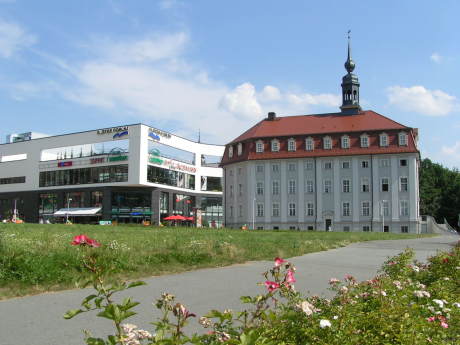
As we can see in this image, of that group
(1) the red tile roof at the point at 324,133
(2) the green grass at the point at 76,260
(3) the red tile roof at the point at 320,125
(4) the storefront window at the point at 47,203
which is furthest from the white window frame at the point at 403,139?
(4) the storefront window at the point at 47,203

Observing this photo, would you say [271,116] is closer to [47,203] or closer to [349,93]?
[349,93]

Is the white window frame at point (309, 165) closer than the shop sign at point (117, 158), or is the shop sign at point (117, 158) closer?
the white window frame at point (309, 165)

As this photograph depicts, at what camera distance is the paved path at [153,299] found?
646 centimetres

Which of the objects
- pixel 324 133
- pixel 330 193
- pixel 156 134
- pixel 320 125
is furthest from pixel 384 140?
pixel 156 134

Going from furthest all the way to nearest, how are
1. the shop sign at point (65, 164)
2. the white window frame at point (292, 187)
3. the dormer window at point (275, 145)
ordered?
the shop sign at point (65, 164) → the dormer window at point (275, 145) → the white window frame at point (292, 187)

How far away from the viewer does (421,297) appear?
5.42m

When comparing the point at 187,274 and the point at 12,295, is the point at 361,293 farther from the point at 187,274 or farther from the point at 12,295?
the point at 187,274

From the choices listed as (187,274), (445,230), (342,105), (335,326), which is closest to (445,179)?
(445,230)

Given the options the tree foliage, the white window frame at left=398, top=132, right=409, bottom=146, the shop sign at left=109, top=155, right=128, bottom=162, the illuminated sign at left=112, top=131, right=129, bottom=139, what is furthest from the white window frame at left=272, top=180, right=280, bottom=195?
the tree foliage

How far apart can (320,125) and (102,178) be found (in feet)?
121

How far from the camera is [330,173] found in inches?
2795

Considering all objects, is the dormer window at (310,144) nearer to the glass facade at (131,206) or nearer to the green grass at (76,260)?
the glass facade at (131,206)

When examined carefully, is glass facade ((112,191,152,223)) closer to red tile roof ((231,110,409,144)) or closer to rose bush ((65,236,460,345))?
red tile roof ((231,110,409,144))

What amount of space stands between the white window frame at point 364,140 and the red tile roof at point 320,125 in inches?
34.1
